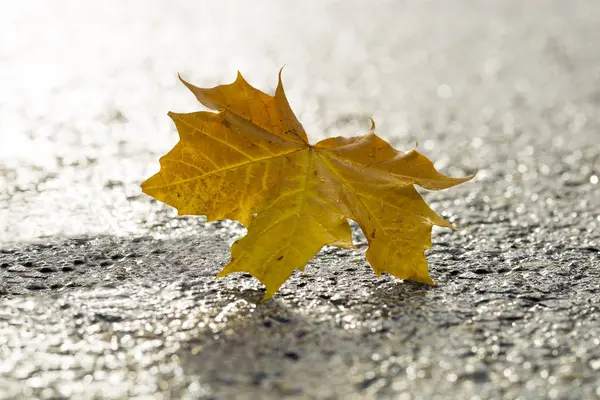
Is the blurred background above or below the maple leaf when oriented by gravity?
above

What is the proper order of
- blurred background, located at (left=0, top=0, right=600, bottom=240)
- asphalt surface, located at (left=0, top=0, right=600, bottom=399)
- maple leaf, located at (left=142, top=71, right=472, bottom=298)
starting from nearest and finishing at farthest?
1. asphalt surface, located at (left=0, top=0, right=600, bottom=399)
2. maple leaf, located at (left=142, top=71, right=472, bottom=298)
3. blurred background, located at (left=0, top=0, right=600, bottom=240)

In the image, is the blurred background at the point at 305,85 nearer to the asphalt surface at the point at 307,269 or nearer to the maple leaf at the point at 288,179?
the asphalt surface at the point at 307,269

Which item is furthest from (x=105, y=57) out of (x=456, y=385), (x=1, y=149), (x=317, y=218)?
(x=456, y=385)

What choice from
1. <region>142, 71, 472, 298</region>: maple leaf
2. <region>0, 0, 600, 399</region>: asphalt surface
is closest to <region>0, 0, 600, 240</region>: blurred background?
<region>0, 0, 600, 399</region>: asphalt surface

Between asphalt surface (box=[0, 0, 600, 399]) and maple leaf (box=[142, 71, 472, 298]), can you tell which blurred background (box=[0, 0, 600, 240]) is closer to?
asphalt surface (box=[0, 0, 600, 399])

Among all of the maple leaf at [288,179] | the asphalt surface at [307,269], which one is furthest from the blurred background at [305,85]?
the maple leaf at [288,179]

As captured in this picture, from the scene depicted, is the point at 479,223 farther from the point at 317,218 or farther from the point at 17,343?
the point at 17,343

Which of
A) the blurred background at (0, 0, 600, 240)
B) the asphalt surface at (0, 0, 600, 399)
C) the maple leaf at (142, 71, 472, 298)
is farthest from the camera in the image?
the blurred background at (0, 0, 600, 240)
